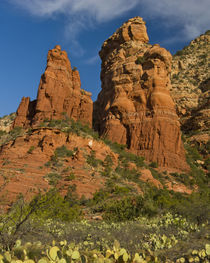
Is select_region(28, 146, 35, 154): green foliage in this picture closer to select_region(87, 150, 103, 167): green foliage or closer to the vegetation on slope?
the vegetation on slope

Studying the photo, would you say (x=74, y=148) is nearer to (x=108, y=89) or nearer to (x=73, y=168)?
(x=73, y=168)

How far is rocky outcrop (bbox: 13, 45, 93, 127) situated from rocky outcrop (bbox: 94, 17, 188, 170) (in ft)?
16.3

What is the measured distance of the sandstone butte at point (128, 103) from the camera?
38.3m

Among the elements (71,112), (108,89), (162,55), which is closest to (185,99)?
(162,55)

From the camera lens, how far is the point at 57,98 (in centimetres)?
4034

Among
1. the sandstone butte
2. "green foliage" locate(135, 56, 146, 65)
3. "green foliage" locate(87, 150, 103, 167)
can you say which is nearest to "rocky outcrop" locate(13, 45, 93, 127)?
the sandstone butte

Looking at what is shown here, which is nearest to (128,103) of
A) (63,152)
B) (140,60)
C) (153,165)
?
(140,60)

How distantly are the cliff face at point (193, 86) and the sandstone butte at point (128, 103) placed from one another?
9644 mm

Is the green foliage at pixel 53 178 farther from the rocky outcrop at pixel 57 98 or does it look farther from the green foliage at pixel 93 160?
the rocky outcrop at pixel 57 98

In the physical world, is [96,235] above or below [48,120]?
below

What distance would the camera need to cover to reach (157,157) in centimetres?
3694

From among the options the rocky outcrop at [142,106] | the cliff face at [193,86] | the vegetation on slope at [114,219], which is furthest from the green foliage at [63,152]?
the cliff face at [193,86]

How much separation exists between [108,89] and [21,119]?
1770 centimetres

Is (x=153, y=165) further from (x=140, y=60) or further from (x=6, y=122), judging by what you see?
(x=6, y=122)
